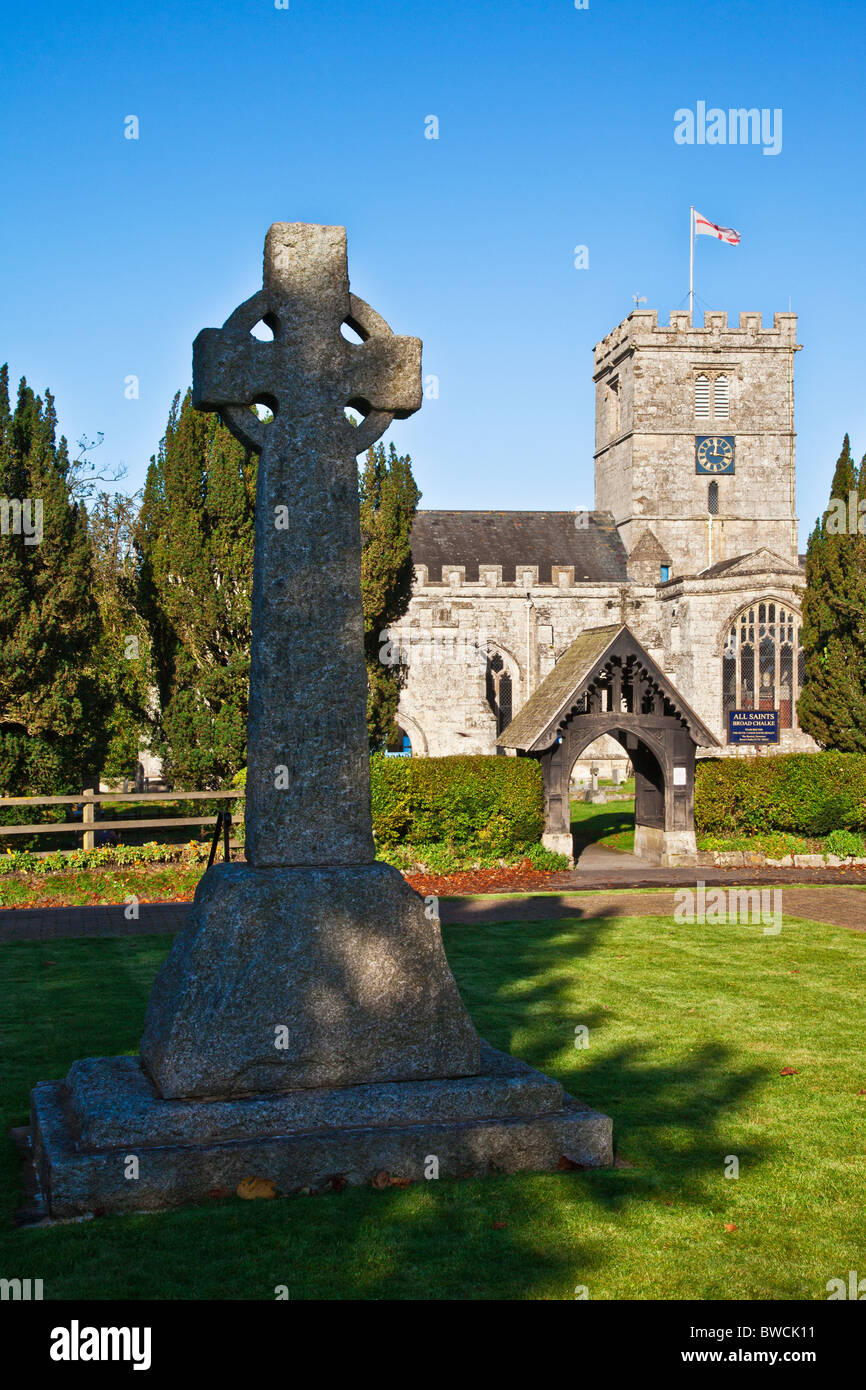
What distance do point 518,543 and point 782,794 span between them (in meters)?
25.2

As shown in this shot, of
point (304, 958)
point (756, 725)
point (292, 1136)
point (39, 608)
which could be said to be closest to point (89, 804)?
point (39, 608)

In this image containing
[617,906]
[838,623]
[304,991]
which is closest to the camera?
[304,991]

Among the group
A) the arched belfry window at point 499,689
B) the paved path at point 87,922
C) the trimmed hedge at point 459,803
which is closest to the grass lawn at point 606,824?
the trimmed hedge at point 459,803

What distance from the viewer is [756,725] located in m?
35.2

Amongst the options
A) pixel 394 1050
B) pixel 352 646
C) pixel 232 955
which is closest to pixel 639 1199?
pixel 394 1050

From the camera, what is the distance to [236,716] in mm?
20359

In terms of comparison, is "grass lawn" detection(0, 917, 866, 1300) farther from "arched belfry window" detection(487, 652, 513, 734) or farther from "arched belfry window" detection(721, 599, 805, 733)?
"arched belfry window" detection(487, 652, 513, 734)

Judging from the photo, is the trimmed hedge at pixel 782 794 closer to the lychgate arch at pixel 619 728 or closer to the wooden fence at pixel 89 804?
the lychgate arch at pixel 619 728

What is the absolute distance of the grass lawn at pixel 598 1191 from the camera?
4.14m

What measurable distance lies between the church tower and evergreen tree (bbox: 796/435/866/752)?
2201 cm

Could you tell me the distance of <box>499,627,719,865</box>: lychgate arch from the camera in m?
19.4

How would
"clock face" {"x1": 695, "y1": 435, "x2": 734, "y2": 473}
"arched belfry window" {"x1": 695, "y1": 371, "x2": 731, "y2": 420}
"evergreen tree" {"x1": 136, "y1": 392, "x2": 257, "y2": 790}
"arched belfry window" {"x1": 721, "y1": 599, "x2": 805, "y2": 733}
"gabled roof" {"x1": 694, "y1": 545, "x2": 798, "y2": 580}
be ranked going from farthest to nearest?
"arched belfry window" {"x1": 695, "y1": 371, "x2": 731, "y2": 420} < "clock face" {"x1": 695, "y1": 435, "x2": 734, "y2": 473} < "arched belfry window" {"x1": 721, "y1": 599, "x2": 805, "y2": 733} < "gabled roof" {"x1": 694, "y1": 545, "x2": 798, "y2": 580} < "evergreen tree" {"x1": 136, "y1": 392, "x2": 257, "y2": 790}

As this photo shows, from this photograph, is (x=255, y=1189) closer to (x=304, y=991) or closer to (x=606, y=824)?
(x=304, y=991)

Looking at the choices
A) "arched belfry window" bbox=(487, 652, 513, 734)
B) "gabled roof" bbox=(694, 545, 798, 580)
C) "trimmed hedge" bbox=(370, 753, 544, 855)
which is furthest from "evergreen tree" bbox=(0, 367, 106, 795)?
"gabled roof" bbox=(694, 545, 798, 580)
